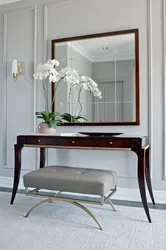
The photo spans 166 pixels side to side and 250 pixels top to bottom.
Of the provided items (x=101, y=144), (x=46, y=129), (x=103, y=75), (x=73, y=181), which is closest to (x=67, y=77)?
(x=103, y=75)

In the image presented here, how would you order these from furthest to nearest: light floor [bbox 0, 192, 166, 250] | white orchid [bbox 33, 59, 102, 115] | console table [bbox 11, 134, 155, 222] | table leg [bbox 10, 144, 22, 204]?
white orchid [bbox 33, 59, 102, 115] < table leg [bbox 10, 144, 22, 204] < console table [bbox 11, 134, 155, 222] < light floor [bbox 0, 192, 166, 250]

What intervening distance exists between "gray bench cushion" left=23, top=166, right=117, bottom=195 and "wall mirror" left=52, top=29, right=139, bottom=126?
84 cm

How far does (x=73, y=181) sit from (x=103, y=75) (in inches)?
55.2

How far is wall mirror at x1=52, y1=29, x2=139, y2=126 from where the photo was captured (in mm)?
2707

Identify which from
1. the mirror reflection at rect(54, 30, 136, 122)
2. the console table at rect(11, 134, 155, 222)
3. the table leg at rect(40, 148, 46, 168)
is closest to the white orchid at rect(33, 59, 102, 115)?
the mirror reflection at rect(54, 30, 136, 122)

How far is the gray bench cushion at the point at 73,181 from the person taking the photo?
1.92 m

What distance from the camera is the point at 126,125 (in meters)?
2.73

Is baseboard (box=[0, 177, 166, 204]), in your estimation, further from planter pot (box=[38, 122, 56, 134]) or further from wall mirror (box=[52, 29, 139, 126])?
planter pot (box=[38, 122, 56, 134])

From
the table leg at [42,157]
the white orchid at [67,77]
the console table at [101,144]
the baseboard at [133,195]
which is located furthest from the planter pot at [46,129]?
the baseboard at [133,195]

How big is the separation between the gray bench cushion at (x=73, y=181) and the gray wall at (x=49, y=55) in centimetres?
69

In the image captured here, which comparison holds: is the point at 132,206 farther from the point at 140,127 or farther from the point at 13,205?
the point at 13,205

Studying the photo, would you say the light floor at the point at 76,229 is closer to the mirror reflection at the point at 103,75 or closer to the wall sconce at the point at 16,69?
the mirror reflection at the point at 103,75

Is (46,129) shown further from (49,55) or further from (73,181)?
(49,55)

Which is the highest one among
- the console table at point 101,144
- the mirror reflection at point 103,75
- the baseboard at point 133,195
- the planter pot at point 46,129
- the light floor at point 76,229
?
the mirror reflection at point 103,75
